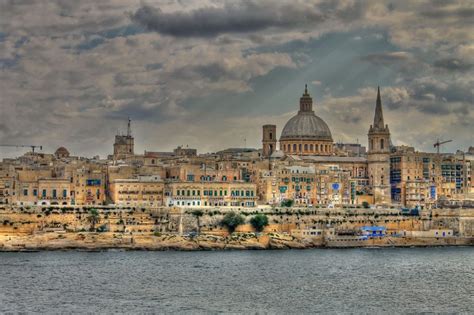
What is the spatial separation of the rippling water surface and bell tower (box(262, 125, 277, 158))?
108 feet

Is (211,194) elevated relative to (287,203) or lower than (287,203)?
elevated

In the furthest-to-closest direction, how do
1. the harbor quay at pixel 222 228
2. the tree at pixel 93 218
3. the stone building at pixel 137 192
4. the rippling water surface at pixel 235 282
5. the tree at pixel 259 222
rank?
the stone building at pixel 137 192, the tree at pixel 259 222, the tree at pixel 93 218, the harbor quay at pixel 222 228, the rippling water surface at pixel 235 282

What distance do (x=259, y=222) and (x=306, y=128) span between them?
28956mm

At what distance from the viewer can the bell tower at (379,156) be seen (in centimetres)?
10081

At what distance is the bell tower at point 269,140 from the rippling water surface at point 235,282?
3279 centimetres

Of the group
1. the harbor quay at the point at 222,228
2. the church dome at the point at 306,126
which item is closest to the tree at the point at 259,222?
the harbor quay at the point at 222,228

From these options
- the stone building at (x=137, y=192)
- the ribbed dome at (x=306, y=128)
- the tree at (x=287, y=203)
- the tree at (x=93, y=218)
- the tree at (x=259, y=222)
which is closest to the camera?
the tree at (x=93, y=218)

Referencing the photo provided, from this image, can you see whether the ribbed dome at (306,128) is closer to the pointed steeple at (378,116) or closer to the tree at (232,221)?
the pointed steeple at (378,116)

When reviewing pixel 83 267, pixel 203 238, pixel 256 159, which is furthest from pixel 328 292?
pixel 256 159

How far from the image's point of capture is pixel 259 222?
8044 cm

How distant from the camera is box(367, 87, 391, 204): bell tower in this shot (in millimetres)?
100806

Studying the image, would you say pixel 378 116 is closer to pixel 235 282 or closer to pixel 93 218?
pixel 93 218

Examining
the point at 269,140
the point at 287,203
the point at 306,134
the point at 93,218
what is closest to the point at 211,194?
the point at 287,203

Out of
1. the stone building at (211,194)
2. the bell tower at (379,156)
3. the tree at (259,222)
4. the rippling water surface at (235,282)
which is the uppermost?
the bell tower at (379,156)
